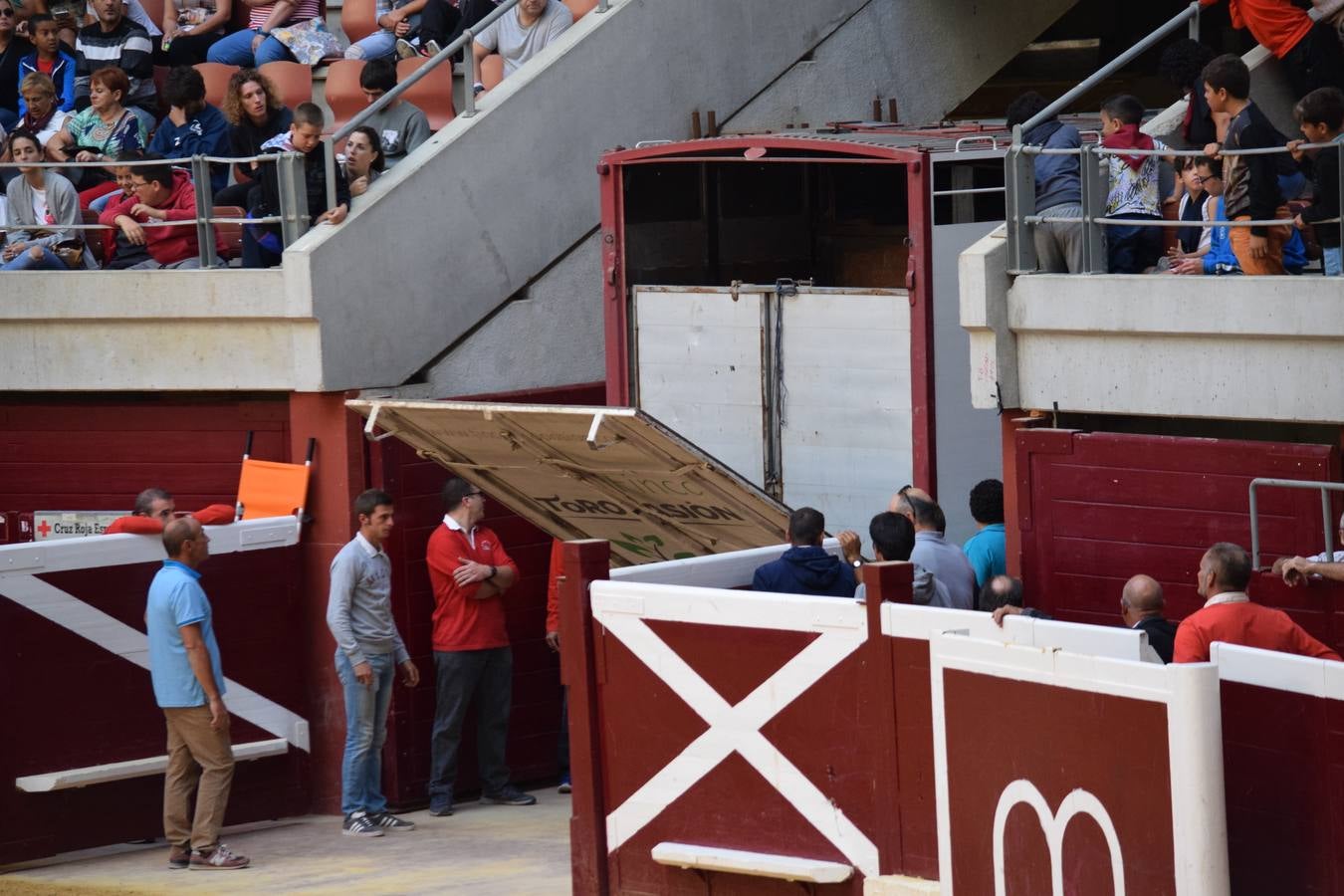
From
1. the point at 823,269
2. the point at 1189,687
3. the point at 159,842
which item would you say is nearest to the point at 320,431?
the point at 159,842

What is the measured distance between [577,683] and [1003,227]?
339 cm

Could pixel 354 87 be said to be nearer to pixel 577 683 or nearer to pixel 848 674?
pixel 577 683

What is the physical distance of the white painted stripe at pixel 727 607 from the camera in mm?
8797

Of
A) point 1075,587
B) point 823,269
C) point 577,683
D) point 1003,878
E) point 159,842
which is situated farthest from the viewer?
point 823,269

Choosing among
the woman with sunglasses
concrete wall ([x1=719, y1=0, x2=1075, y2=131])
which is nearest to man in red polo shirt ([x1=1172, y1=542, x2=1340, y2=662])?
concrete wall ([x1=719, y1=0, x2=1075, y2=131])

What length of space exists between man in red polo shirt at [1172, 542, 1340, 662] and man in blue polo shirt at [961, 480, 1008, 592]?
2797 mm

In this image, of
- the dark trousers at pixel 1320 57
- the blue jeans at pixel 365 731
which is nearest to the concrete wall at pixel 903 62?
the dark trousers at pixel 1320 57

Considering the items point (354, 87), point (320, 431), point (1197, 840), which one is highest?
point (354, 87)

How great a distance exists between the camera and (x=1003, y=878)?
7.99 metres

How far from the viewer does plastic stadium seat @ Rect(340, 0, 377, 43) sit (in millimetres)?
16156

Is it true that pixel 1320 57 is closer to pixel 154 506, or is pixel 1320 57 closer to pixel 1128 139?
pixel 1128 139

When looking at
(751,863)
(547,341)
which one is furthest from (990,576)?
(547,341)

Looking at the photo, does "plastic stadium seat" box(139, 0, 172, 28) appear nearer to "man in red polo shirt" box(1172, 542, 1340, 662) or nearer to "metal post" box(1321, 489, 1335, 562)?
"metal post" box(1321, 489, 1335, 562)

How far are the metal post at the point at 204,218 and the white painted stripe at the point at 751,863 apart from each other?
5198 mm
